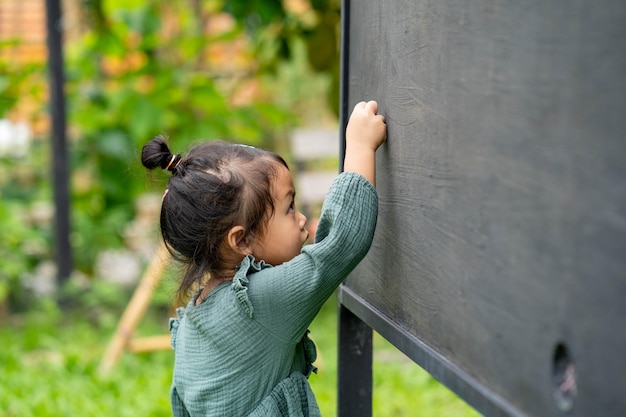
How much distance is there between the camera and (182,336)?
6.53ft

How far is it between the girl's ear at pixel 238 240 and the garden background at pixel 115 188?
214cm

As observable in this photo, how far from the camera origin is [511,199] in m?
1.17

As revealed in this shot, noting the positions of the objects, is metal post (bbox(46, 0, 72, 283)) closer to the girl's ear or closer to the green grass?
the green grass

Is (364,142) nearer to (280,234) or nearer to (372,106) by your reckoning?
(372,106)

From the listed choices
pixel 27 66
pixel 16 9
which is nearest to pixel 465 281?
pixel 27 66

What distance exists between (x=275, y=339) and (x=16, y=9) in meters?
7.02

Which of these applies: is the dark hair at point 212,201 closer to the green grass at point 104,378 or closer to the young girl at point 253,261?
the young girl at point 253,261

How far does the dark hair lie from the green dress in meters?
0.07

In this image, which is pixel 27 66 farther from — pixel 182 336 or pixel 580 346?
pixel 580 346

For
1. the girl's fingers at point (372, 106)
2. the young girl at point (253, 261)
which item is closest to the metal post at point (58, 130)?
the young girl at point (253, 261)

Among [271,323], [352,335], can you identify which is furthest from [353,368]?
[271,323]

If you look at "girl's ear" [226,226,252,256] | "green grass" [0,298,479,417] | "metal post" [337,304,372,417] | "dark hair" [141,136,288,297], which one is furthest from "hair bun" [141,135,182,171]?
"green grass" [0,298,479,417]

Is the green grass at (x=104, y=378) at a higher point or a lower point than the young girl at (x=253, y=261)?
lower

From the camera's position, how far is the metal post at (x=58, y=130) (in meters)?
5.67
